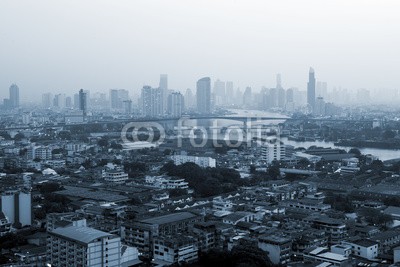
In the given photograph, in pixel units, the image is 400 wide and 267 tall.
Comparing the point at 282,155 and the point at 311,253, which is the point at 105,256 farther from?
the point at 282,155

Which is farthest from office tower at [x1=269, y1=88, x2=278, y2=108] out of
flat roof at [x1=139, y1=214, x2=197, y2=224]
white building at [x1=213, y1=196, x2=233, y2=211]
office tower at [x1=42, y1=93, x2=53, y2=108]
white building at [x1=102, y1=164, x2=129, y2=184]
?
flat roof at [x1=139, y1=214, x2=197, y2=224]

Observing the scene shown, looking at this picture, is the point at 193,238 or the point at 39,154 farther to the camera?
the point at 39,154

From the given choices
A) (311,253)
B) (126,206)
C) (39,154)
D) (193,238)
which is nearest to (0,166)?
(39,154)

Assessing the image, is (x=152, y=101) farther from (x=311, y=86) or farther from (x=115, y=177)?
(x=115, y=177)

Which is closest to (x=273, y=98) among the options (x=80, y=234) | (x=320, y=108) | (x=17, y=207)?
(x=320, y=108)

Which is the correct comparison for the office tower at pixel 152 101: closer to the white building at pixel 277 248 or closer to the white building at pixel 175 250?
the white building at pixel 175 250

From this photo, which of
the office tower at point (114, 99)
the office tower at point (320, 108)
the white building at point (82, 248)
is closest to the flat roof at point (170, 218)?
the white building at point (82, 248)
